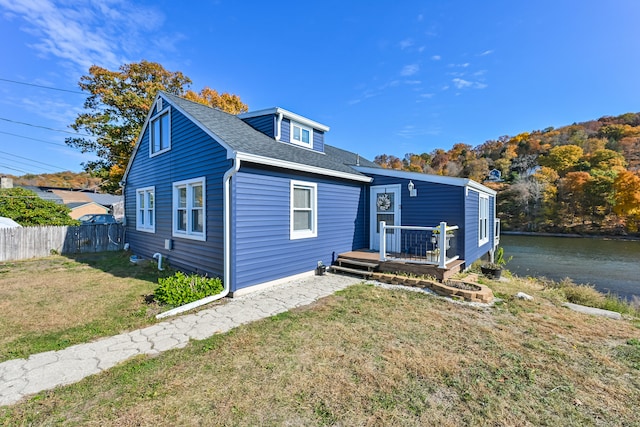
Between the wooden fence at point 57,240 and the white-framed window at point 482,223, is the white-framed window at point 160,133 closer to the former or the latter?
the wooden fence at point 57,240

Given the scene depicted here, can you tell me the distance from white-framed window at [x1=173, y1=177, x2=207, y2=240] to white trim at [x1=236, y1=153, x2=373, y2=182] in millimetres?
1638

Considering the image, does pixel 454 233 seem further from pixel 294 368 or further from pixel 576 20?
pixel 576 20

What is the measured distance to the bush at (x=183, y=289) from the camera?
515cm

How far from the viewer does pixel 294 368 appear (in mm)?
3047

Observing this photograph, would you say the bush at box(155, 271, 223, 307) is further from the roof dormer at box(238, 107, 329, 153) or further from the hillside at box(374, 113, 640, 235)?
the hillside at box(374, 113, 640, 235)

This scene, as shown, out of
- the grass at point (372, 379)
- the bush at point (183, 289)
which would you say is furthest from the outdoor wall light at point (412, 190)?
the bush at point (183, 289)

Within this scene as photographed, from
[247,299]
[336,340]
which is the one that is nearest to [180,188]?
[247,299]

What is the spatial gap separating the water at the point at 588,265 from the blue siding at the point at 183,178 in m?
12.9

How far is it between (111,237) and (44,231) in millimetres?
2175

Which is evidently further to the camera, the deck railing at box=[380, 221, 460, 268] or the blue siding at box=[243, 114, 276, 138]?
the blue siding at box=[243, 114, 276, 138]

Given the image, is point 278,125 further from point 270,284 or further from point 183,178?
point 270,284

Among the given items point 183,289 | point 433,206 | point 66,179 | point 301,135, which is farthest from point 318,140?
point 66,179

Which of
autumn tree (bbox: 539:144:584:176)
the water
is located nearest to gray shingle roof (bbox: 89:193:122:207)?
the water

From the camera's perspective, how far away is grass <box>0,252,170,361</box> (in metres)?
3.83
